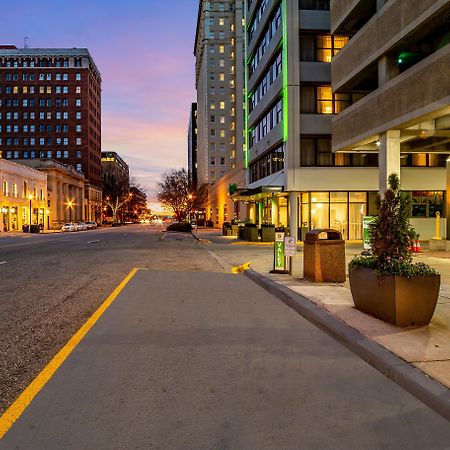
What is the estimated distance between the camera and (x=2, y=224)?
203 feet

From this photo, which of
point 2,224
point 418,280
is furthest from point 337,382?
point 2,224

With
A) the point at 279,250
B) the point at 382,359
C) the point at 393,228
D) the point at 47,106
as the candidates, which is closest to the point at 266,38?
the point at 279,250

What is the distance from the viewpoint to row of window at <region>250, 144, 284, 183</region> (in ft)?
105

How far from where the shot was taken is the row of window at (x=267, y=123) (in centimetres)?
3195

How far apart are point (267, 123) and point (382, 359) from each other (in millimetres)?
32459

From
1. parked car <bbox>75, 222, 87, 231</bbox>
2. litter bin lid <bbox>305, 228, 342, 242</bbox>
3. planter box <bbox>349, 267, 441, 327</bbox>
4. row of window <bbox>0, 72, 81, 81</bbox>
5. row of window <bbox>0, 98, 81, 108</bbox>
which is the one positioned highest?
row of window <bbox>0, 72, 81, 81</bbox>

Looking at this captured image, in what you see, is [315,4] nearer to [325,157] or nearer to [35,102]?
[325,157]

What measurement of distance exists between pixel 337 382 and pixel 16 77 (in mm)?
133752

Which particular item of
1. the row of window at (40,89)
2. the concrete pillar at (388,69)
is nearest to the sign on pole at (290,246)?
the concrete pillar at (388,69)

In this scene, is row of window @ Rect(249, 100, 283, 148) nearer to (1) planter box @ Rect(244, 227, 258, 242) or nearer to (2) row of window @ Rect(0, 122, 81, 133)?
(1) planter box @ Rect(244, 227, 258, 242)

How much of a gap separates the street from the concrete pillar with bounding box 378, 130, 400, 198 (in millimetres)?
12021

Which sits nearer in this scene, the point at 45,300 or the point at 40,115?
the point at 45,300

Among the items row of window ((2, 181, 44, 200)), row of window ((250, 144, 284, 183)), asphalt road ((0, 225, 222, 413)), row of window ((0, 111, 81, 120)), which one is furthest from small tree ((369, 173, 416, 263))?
row of window ((0, 111, 81, 120))

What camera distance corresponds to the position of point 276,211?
1355 inches
